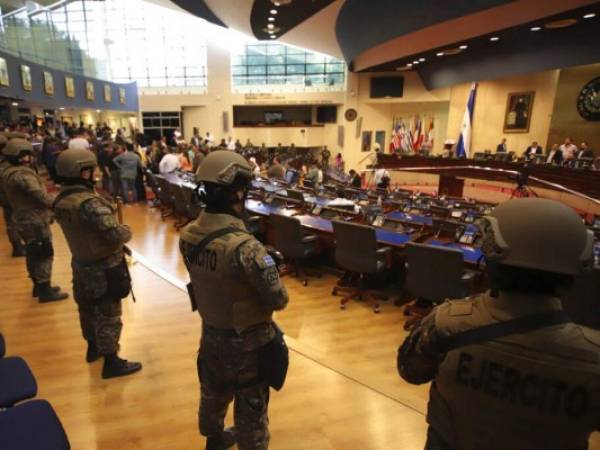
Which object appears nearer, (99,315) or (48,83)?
(99,315)

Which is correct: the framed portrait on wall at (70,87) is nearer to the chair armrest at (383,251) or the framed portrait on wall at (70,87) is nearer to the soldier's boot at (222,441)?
the chair armrest at (383,251)

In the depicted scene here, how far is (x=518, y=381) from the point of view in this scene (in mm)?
905

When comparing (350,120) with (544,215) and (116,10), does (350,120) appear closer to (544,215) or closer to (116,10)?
(116,10)

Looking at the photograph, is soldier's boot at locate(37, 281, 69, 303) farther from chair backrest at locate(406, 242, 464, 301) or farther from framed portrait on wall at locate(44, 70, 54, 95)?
framed portrait on wall at locate(44, 70, 54, 95)

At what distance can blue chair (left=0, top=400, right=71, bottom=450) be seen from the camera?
1357mm

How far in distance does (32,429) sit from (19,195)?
2979mm

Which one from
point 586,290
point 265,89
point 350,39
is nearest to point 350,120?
point 265,89

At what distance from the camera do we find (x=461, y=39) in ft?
28.7

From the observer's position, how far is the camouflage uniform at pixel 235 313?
5.07 feet

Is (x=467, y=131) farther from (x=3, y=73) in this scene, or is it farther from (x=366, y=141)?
(x=3, y=73)

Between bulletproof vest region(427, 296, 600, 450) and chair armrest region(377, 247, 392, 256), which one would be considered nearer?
bulletproof vest region(427, 296, 600, 450)

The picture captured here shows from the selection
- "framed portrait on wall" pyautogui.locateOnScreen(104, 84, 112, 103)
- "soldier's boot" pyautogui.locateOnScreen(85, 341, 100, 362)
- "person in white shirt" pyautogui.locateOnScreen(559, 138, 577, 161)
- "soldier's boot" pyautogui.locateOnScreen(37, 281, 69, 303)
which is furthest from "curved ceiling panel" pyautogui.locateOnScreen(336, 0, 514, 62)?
"framed portrait on wall" pyautogui.locateOnScreen(104, 84, 112, 103)

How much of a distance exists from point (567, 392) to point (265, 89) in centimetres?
2145

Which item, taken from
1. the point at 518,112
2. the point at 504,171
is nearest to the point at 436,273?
the point at 504,171
